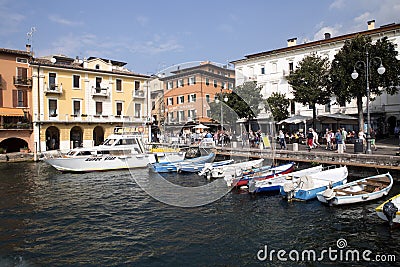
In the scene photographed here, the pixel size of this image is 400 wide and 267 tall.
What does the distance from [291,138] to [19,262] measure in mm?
29290

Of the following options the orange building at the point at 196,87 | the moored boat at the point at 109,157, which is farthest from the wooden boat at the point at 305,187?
the moored boat at the point at 109,157

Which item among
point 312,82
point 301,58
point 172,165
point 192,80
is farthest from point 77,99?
point 192,80

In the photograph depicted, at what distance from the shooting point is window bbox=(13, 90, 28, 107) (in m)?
35.0

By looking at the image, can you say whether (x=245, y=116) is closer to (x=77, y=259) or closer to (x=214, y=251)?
(x=214, y=251)

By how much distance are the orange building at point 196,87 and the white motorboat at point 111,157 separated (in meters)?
15.9

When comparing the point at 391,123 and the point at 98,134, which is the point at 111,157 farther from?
the point at 391,123

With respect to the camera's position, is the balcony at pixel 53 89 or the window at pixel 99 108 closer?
the balcony at pixel 53 89

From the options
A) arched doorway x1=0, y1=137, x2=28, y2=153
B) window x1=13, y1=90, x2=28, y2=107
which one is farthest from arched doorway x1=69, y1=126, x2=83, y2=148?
window x1=13, y1=90, x2=28, y2=107

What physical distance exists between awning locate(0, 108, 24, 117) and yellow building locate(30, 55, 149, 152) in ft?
4.95

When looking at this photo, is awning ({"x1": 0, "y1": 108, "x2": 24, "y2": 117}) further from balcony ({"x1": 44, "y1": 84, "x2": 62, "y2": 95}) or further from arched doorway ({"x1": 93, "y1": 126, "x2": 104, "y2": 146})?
arched doorway ({"x1": 93, "y1": 126, "x2": 104, "y2": 146})

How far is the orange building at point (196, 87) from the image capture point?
8.50m

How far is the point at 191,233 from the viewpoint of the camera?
11062 millimetres

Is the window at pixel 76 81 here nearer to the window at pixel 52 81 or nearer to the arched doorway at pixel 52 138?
the window at pixel 52 81

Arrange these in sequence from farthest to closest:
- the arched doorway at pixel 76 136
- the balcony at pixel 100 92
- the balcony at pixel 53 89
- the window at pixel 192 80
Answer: the balcony at pixel 100 92, the arched doorway at pixel 76 136, the balcony at pixel 53 89, the window at pixel 192 80
